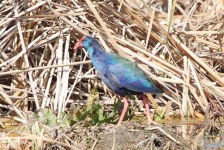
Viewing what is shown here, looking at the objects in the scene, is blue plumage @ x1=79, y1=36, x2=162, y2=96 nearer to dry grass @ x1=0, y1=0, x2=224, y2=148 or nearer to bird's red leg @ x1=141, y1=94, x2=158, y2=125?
bird's red leg @ x1=141, y1=94, x2=158, y2=125

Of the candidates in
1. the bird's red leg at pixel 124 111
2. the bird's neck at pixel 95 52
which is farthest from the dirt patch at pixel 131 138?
the bird's neck at pixel 95 52

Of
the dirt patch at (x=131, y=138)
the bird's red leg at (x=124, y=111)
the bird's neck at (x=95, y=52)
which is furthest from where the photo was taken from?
the bird's neck at (x=95, y=52)

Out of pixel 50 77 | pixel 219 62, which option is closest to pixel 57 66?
pixel 50 77

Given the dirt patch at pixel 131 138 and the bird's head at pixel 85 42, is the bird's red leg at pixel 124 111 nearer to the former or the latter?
the dirt patch at pixel 131 138

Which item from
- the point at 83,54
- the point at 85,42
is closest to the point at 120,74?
the point at 85,42

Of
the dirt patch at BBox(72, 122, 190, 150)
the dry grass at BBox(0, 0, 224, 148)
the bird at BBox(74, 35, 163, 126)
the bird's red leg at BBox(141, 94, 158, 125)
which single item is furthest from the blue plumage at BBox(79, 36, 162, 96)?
the dirt patch at BBox(72, 122, 190, 150)

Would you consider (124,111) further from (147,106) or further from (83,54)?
(83,54)
